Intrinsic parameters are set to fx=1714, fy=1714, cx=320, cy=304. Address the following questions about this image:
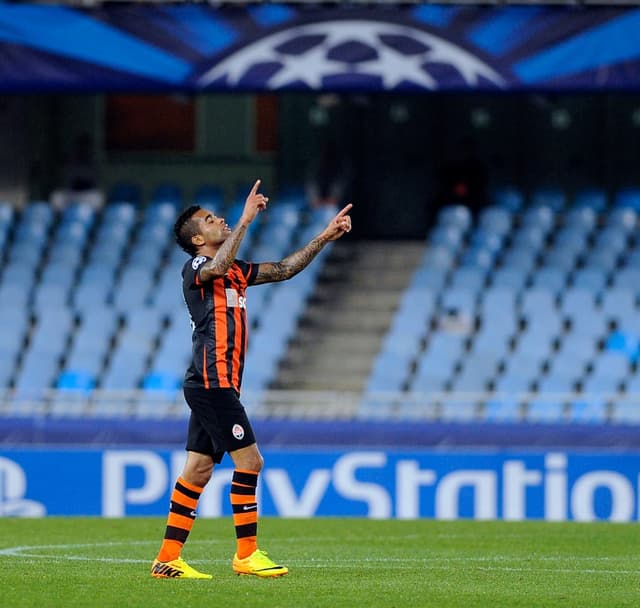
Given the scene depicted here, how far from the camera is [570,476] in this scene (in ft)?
51.3

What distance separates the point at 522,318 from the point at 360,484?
13.4 feet

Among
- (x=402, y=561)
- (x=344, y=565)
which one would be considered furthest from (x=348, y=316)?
(x=344, y=565)

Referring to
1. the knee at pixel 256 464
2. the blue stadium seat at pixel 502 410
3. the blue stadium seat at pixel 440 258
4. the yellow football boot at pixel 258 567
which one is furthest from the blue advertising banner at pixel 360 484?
the knee at pixel 256 464

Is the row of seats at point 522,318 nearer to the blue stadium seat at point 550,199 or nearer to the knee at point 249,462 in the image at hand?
the blue stadium seat at point 550,199

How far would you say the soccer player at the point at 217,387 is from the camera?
8.53 metres

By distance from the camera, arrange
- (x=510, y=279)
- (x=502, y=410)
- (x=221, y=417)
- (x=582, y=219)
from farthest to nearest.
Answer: (x=582, y=219)
(x=510, y=279)
(x=502, y=410)
(x=221, y=417)

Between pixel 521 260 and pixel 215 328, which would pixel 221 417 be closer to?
pixel 215 328

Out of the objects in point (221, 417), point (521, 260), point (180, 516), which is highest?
point (521, 260)

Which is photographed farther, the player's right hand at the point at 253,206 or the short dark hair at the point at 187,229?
the short dark hair at the point at 187,229

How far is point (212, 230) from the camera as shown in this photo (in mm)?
8695

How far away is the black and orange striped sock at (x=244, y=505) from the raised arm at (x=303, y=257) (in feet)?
3.25

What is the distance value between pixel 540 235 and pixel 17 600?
537 inches

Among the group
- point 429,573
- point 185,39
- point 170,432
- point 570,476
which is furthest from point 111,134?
point 429,573

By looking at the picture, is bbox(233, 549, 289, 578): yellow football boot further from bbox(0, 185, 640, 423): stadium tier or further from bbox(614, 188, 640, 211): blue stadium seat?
bbox(614, 188, 640, 211): blue stadium seat
